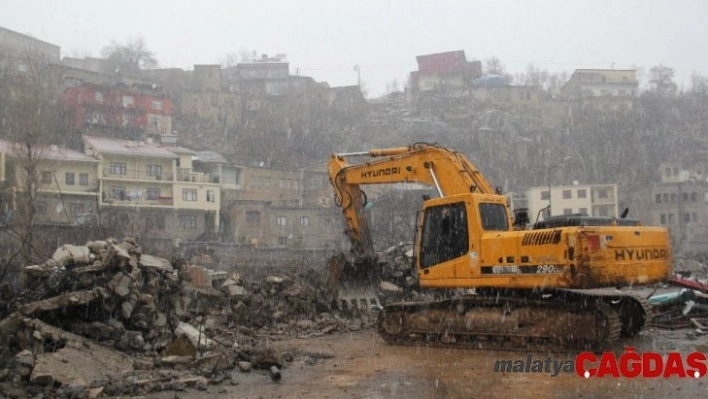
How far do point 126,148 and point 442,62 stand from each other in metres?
46.5

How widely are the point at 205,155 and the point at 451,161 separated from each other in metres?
47.8

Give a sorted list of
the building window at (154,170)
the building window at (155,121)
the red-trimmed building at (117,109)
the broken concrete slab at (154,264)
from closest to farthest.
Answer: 1. the broken concrete slab at (154,264)
2. the building window at (154,170)
3. the red-trimmed building at (117,109)
4. the building window at (155,121)

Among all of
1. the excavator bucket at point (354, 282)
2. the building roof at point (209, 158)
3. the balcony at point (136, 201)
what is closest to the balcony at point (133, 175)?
the balcony at point (136, 201)

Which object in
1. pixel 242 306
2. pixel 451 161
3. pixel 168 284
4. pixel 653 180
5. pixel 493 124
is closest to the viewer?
pixel 451 161

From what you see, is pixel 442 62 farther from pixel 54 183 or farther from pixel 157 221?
pixel 54 183

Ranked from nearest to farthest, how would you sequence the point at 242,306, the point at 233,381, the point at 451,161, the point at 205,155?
the point at 233,381 < the point at 451,161 < the point at 242,306 < the point at 205,155

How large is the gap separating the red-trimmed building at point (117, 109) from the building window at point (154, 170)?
963cm

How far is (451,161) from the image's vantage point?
1191 cm

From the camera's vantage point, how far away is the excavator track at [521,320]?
32.0 ft

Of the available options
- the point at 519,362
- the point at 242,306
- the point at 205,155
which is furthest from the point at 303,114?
the point at 519,362

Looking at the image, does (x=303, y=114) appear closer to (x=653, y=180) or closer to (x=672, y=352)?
(x=653, y=180)

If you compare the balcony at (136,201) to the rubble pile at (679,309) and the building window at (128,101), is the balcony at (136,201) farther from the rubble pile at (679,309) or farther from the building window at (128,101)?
the rubble pile at (679,309)

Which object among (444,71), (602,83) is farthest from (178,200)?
(602,83)

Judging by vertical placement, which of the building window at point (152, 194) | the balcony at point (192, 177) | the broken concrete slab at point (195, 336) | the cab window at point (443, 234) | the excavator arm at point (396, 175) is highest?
the balcony at point (192, 177)
